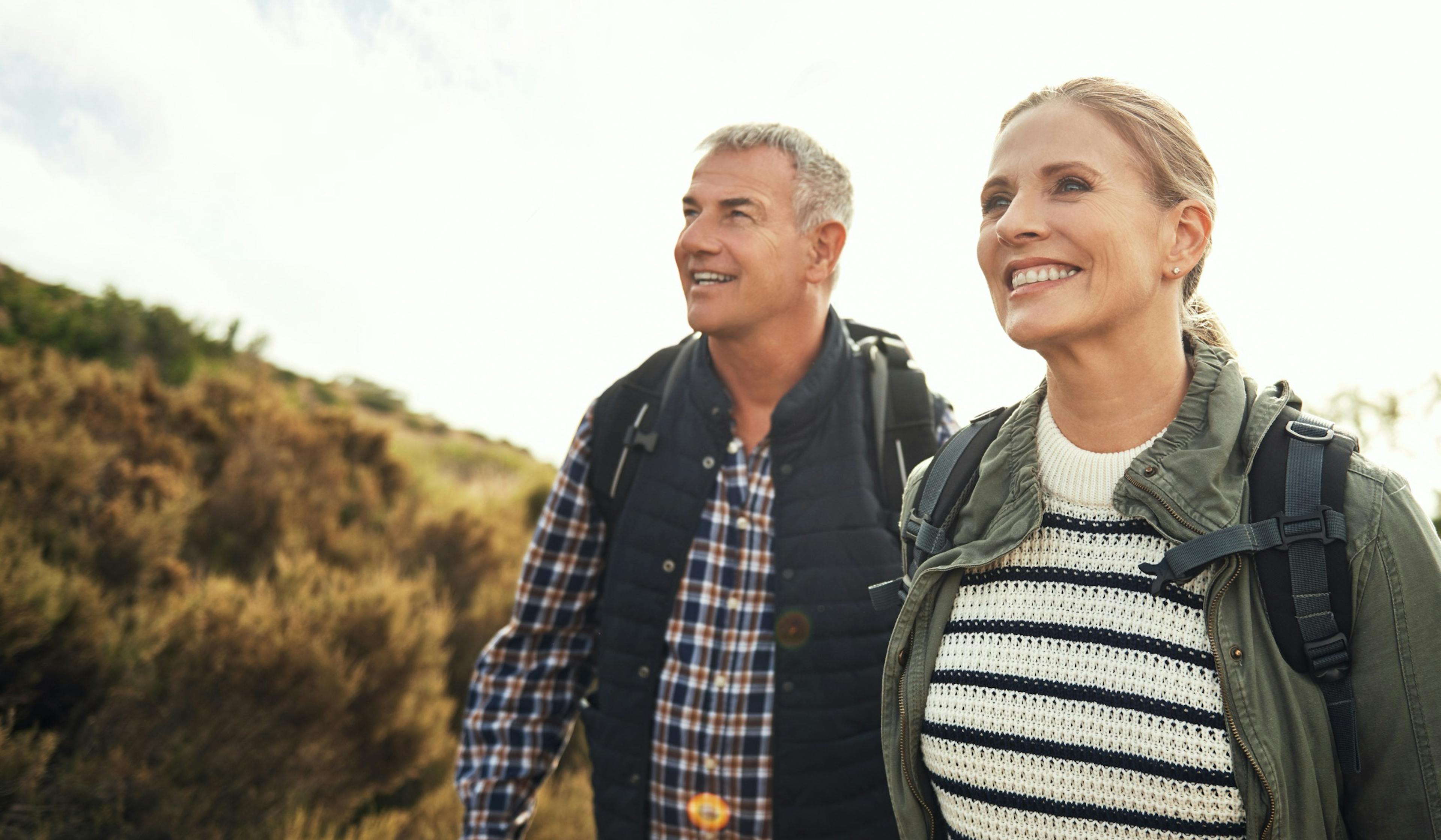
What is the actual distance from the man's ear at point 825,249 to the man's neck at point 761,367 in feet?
0.58

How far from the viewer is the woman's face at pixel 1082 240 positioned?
5.11 ft

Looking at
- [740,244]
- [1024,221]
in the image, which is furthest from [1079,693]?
[740,244]

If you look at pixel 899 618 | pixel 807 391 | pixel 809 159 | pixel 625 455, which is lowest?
pixel 899 618

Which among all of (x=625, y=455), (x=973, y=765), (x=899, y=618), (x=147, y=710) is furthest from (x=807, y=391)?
(x=147, y=710)

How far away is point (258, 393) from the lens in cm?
921

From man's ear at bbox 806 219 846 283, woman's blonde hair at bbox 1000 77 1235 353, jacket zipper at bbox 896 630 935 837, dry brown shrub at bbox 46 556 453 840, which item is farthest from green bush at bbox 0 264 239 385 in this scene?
woman's blonde hair at bbox 1000 77 1235 353

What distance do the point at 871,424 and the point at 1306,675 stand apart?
1.44m

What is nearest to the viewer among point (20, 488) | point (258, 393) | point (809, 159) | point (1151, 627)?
point (1151, 627)

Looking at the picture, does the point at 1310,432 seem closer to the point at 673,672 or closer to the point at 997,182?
the point at 997,182

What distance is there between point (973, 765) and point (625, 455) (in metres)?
1.44

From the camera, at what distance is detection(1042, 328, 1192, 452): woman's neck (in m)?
1.62

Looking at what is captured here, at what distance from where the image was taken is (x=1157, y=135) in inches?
63.4

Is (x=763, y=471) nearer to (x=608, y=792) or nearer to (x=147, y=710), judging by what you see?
(x=608, y=792)

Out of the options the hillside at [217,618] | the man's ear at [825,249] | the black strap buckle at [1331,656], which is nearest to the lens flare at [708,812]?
the black strap buckle at [1331,656]
